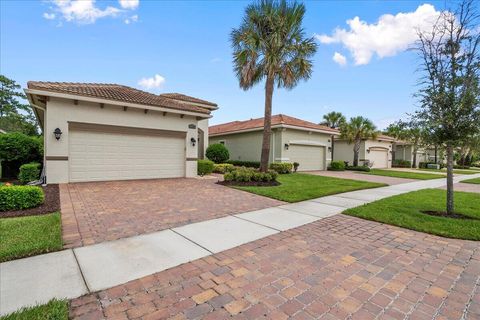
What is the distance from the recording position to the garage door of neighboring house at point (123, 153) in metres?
10.3

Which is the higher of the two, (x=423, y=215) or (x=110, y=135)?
(x=110, y=135)

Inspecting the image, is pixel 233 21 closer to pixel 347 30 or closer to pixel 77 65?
pixel 347 30

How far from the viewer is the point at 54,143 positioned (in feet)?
31.6

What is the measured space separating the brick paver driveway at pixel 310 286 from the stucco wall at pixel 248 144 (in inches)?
566

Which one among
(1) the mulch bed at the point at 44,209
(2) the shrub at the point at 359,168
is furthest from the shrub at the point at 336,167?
(1) the mulch bed at the point at 44,209

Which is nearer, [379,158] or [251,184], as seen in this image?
[251,184]

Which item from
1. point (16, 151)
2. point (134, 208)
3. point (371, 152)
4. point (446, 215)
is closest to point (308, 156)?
point (371, 152)

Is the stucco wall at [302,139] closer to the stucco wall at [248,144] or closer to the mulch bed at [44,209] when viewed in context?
the stucco wall at [248,144]

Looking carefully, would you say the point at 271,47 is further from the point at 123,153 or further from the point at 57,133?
the point at 57,133

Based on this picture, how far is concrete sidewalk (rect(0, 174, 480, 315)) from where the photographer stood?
2557mm

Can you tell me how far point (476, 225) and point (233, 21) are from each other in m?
12.4

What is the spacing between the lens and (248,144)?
67.0 ft

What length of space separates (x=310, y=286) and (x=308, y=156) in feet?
58.7

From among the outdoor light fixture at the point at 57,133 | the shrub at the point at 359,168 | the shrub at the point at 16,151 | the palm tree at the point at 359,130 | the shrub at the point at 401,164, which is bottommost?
the shrub at the point at 359,168
